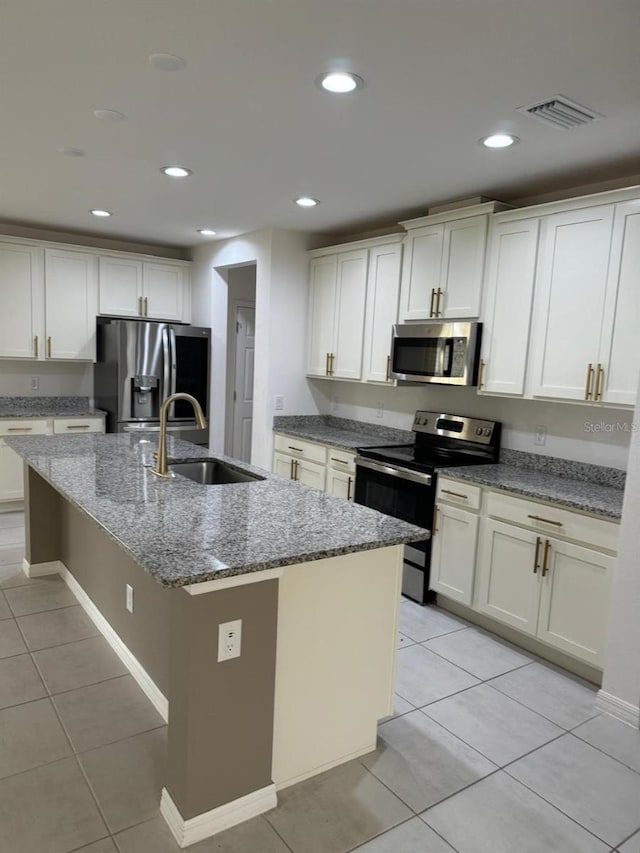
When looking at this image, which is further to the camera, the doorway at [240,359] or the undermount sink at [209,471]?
the doorway at [240,359]

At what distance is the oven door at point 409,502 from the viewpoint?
11.7 feet

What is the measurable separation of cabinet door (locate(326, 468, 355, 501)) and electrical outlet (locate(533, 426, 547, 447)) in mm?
1270

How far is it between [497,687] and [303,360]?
308cm

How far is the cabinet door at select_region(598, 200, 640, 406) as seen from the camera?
9.11 feet

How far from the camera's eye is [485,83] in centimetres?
214

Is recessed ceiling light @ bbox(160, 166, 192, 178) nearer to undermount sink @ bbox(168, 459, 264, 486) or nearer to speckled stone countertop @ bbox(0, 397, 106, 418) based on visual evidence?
undermount sink @ bbox(168, 459, 264, 486)

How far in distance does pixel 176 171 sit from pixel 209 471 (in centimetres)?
173

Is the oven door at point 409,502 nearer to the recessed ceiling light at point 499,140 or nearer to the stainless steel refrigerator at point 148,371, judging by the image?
the recessed ceiling light at point 499,140

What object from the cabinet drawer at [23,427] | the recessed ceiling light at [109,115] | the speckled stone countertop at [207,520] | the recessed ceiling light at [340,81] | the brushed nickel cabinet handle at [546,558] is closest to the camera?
the speckled stone countertop at [207,520]

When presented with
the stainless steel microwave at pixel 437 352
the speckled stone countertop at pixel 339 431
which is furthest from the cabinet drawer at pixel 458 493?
the speckled stone countertop at pixel 339 431

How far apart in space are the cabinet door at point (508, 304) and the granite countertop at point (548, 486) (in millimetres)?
485

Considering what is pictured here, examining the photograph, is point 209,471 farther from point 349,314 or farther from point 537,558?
point 349,314

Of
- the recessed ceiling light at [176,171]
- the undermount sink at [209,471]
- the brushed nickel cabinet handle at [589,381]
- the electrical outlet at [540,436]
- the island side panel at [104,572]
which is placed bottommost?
the island side panel at [104,572]

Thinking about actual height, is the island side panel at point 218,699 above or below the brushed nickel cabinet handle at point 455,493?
below
